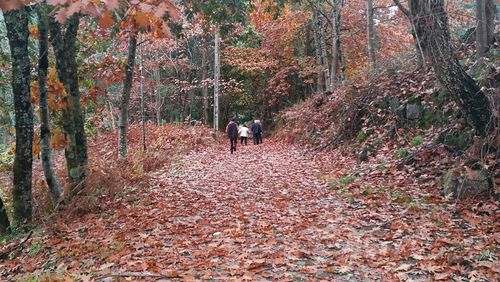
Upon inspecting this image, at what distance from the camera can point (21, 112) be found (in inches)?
298

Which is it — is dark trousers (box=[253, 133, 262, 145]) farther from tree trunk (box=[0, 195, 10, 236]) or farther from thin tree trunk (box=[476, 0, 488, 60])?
tree trunk (box=[0, 195, 10, 236])

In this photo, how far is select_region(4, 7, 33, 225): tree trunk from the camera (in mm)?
7121

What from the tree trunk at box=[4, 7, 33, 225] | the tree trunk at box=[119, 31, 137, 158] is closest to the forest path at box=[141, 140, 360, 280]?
the tree trunk at box=[119, 31, 137, 158]

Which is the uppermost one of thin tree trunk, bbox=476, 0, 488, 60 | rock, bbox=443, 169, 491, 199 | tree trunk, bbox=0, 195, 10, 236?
thin tree trunk, bbox=476, 0, 488, 60

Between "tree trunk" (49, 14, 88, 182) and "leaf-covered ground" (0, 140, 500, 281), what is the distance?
1195mm

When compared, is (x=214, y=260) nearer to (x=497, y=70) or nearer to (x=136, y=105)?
(x=497, y=70)

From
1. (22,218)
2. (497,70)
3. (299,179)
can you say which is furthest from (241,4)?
(22,218)

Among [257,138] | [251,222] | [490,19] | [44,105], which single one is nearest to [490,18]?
[490,19]

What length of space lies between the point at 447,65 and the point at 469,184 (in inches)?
84.0

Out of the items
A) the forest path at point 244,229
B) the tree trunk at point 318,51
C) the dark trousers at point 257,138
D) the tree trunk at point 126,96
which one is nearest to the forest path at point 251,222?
the forest path at point 244,229

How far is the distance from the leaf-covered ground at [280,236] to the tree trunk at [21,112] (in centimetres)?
90

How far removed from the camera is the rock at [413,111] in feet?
37.5

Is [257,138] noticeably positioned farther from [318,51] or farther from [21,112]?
[21,112]

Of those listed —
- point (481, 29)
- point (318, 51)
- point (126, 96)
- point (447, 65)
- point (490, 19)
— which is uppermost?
point (318, 51)
